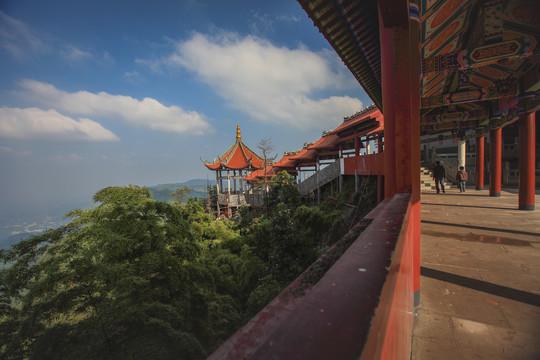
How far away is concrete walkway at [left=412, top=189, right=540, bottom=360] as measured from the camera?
5.77 feet

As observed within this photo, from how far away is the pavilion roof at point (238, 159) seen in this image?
2473 cm

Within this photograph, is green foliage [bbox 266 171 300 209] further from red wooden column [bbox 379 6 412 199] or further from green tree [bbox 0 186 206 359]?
red wooden column [bbox 379 6 412 199]

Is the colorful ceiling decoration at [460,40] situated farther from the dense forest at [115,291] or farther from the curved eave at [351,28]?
the dense forest at [115,291]

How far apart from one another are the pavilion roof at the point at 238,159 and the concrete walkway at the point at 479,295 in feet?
71.8

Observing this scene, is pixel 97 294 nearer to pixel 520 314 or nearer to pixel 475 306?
pixel 475 306

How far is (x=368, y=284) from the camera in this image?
57 centimetres

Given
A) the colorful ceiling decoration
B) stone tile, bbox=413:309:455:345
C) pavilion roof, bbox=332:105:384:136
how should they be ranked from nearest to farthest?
stone tile, bbox=413:309:455:345 → the colorful ceiling decoration → pavilion roof, bbox=332:105:384:136

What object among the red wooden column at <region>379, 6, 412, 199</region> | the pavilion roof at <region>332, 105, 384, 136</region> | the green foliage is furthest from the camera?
the green foliage

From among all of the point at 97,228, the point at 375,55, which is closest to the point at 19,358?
the point at 97,228

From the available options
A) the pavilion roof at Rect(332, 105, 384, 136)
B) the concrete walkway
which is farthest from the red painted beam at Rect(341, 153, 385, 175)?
the concrete walkway

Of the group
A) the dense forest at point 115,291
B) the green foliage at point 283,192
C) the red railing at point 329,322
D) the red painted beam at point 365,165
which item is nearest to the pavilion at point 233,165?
the green foliage at point 283,192

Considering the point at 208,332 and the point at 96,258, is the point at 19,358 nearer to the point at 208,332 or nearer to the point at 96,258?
the point at 96,258

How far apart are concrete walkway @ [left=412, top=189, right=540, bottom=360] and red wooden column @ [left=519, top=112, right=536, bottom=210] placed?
253 cm

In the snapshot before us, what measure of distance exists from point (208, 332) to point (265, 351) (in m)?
4.96
